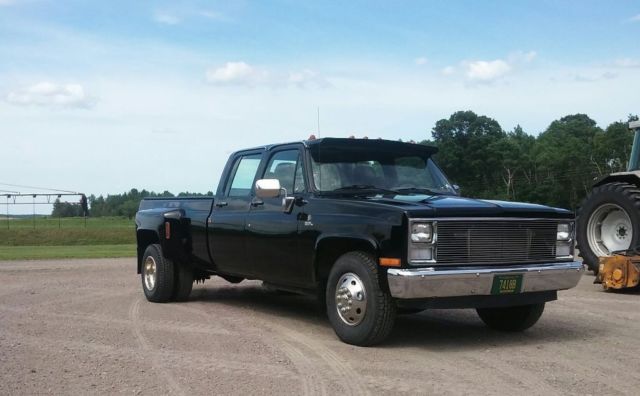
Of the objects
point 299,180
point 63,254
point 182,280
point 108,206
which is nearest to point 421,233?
point 299,180

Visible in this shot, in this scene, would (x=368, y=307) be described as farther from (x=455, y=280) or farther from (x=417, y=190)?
(x=417, y=190)

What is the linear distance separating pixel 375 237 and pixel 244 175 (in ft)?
9.71

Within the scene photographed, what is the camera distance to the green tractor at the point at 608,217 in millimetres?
11934

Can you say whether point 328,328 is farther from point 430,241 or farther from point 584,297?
point 584,297

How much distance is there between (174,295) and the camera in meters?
9.91

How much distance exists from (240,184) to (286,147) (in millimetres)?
999

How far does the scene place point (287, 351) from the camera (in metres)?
6.54

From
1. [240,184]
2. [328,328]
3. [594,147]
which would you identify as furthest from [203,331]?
[594,147]

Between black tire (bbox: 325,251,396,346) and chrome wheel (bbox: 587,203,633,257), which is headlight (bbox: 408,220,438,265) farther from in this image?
chrome wheel (bbox: 587,203,633,257)

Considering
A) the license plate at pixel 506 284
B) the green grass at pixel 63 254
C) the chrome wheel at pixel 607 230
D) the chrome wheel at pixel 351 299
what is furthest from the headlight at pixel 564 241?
the green grass at pixel 63 254

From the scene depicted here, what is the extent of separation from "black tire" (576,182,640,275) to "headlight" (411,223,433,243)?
650 centimetres

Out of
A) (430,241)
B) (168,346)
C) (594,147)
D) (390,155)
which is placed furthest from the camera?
(594,147)

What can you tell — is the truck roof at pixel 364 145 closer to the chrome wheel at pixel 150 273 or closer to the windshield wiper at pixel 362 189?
the windshield wiper at pixel 362 189

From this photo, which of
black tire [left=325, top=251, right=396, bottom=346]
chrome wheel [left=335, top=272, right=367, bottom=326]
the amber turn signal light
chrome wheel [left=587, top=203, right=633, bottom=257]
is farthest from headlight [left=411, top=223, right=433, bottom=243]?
chrome wheel [left=587, top=203, right=633, bottom=257]
